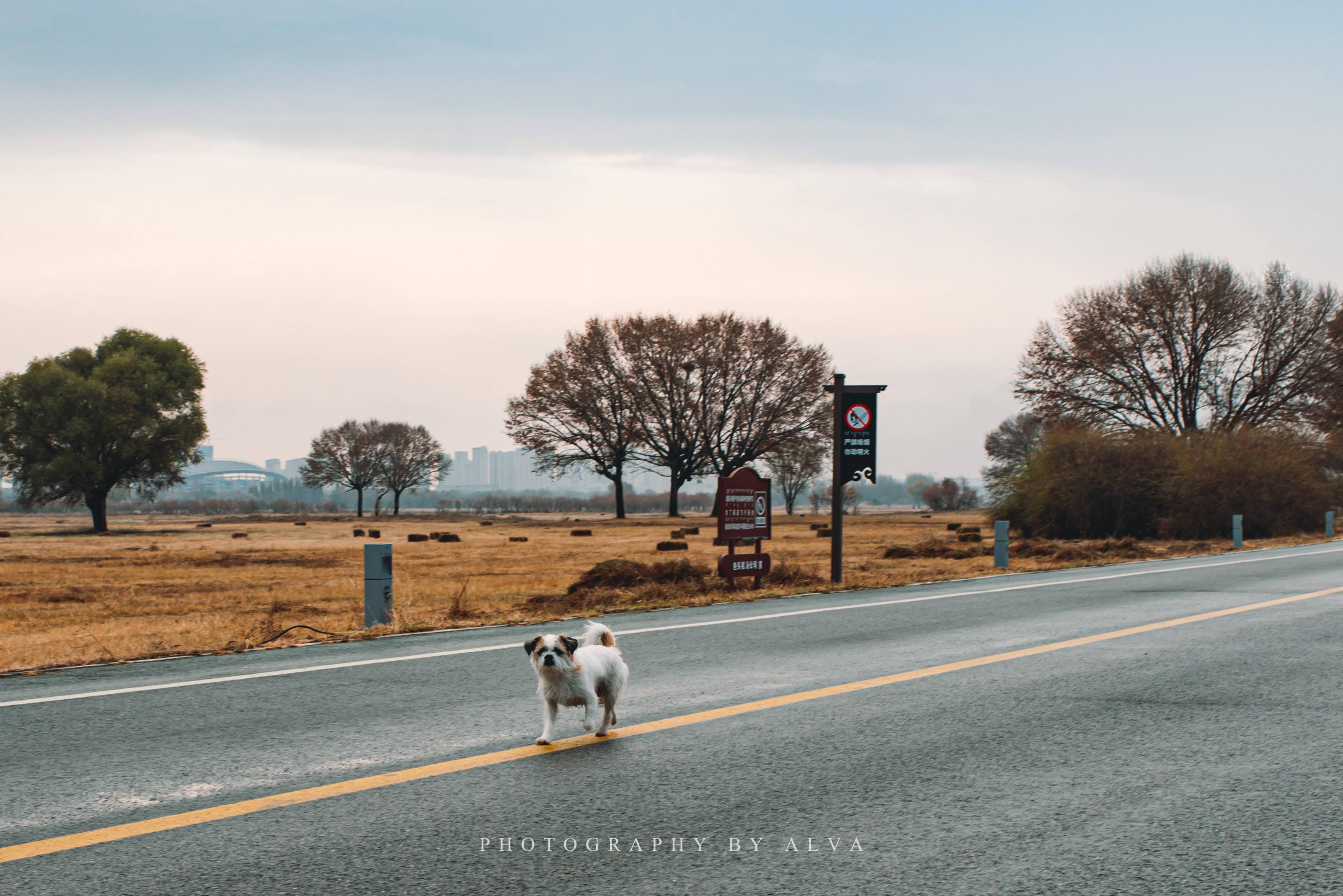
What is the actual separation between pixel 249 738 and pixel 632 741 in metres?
2.13

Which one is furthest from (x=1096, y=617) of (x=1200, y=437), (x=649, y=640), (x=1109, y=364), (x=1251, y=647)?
(x=1109, y=364)

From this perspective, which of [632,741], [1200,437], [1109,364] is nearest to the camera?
[632,741]

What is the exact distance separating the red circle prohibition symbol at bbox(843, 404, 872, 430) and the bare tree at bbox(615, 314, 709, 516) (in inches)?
2062

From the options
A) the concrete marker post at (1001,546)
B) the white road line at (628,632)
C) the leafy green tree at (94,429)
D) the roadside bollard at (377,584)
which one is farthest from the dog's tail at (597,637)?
the leafy green tree at (94,429)

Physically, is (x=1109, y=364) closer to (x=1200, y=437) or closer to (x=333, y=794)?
(x=1200, y=437)

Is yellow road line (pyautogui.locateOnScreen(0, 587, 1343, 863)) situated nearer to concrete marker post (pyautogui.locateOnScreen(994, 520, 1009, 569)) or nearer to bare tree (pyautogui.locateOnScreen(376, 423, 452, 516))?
concrete marker post (pyautogui.locateOnScreen(994, 520, 1009, 569))

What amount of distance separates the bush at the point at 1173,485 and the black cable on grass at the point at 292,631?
33.3m

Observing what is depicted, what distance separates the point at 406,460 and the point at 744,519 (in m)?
99.7

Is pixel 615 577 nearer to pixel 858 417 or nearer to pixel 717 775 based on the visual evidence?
pixel 858 417

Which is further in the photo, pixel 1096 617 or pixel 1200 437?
pixel 1200 437

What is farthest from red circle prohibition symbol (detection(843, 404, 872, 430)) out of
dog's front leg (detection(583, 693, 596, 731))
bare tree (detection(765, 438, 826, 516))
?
bare tree (detection(765, 438, 826, 516))

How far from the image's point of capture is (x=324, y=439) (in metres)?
112

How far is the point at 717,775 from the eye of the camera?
5266 mm

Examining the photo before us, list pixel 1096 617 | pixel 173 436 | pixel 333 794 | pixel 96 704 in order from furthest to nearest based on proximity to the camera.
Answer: pixel 173 436 < pixel 1096 617 < pixel 96 704 < pixel 333 794
